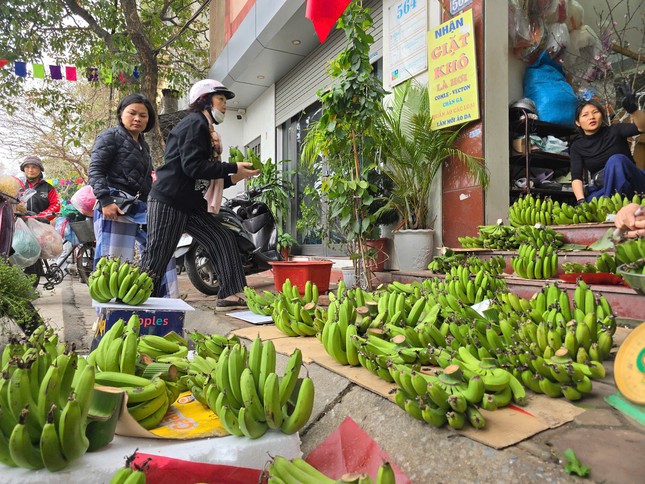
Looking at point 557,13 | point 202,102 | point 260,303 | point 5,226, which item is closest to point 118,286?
point 260,303

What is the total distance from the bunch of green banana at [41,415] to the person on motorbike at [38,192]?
599 cm

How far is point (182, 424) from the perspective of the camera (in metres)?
1.56

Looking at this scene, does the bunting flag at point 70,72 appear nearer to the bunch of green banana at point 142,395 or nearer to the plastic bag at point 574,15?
the plastic bag at point 574,15

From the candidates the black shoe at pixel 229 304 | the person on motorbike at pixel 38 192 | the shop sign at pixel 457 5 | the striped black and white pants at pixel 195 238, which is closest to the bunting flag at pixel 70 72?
the person on motorbike at pixel 38 192

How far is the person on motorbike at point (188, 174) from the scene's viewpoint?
11.8ft

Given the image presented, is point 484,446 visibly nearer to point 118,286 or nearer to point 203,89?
point 118,286

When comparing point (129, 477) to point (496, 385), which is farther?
point (496, 385)

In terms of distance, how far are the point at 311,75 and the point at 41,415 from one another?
8044mm

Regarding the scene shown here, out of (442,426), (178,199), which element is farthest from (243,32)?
(442,426)

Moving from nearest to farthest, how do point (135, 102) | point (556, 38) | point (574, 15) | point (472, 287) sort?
point (472, 287)
point (135, 102)
point (556, 38)
point (574, 15)

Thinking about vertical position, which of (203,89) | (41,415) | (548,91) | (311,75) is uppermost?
(311,75)

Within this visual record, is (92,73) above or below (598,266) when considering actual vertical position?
above

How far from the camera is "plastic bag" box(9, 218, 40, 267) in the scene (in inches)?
180

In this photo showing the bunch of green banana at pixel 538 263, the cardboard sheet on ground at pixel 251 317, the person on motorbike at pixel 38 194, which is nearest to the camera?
the bunch of green banana at pixel 538 263
